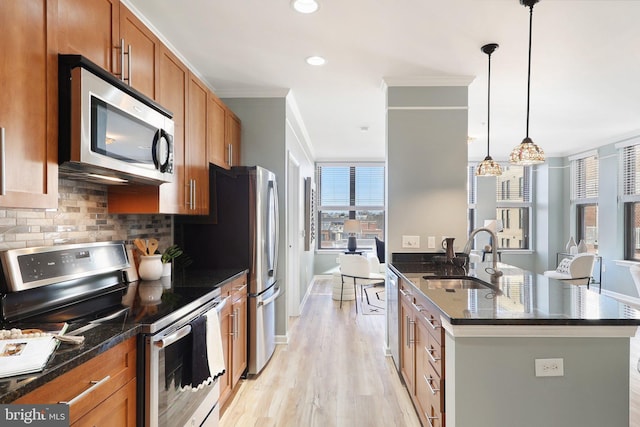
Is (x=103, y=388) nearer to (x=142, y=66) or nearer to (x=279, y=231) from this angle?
(x=142, y=66)

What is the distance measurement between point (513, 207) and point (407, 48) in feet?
20.0

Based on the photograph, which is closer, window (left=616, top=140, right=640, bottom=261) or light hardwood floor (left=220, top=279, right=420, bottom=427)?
light hardwood floor (left=220, top=279, right=420, bottom=427)

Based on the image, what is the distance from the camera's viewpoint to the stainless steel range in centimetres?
148

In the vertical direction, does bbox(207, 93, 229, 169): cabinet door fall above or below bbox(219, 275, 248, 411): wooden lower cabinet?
above

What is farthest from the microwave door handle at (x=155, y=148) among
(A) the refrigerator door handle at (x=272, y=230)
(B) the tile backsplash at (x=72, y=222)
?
(A) the refrigerator door handle at (x=272, y=230)

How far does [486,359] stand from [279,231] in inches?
95.0

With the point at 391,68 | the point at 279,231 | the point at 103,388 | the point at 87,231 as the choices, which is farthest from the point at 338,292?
the point at 103,388

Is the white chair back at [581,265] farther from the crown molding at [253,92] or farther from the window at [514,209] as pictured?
the crown molding at [253,92]

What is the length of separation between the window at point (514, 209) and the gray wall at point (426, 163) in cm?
495

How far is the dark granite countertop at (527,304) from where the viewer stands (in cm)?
155

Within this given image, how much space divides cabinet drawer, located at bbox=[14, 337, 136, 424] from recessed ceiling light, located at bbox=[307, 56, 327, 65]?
2.36 metres

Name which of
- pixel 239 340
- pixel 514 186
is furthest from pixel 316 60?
A: pixel 514 186

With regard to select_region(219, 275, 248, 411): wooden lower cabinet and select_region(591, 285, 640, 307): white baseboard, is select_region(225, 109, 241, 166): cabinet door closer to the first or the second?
select_region(219, 275, 248, 411): wooden lower cabinet

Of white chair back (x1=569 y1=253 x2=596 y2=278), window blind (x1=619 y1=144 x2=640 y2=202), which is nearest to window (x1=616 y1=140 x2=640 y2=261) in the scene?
window blind (x1=619 y1=144 x2=640 y2=202)
